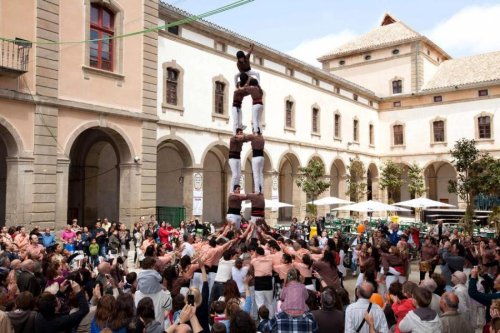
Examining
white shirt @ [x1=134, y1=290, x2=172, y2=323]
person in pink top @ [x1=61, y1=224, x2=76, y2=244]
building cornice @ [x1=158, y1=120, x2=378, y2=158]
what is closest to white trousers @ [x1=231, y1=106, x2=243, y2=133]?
person in pink top @ [x1=61, y1=224, x2=76, y2=244]

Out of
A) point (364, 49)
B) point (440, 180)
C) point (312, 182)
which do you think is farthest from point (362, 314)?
point (364, 49)

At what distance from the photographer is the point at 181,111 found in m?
23.2

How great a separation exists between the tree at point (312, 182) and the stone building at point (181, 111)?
71.6 inches

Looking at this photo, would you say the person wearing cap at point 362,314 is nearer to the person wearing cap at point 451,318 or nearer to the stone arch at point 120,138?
the person wearing cap at point 451,318

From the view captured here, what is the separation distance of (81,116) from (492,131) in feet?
98.7

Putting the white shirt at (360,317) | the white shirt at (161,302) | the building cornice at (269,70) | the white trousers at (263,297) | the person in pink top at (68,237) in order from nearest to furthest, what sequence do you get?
the white shirt at (360,317)
the white shirt at (161,302)
the white trousers at (263,297)
the person in pink top at (68,237)
the building cornice at (269,70)

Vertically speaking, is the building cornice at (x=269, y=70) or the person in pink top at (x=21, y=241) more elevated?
the building cornice at (x=269, y=70)

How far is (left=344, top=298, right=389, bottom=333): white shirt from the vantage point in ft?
16.7

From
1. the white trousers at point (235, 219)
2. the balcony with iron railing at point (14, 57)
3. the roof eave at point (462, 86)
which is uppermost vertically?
the roof eave at point (462, 86)

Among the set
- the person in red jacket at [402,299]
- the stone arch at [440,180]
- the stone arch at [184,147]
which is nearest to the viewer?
the person in red jacket at [402,299]

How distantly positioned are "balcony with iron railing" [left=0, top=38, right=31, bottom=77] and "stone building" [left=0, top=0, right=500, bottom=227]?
0.04 metres

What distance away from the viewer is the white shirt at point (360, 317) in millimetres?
5078

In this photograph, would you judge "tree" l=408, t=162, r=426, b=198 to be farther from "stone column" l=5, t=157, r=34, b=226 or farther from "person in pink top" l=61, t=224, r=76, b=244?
"stone column" l=5, t=157, r=34, b=226

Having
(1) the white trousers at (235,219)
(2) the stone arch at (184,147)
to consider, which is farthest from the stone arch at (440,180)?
(1) the white trousers at (235,219)
